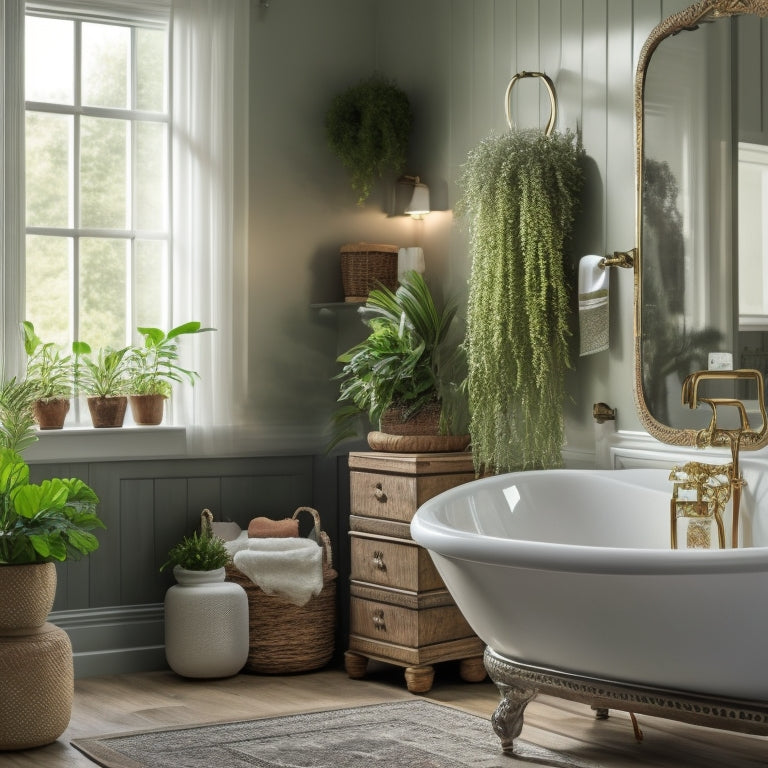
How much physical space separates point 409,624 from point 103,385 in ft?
4.44

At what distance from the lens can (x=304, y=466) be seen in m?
4.56

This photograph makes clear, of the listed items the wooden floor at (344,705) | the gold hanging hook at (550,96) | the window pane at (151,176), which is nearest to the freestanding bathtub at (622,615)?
the wooden floor at (344,705)

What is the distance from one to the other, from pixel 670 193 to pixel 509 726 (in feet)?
5.08

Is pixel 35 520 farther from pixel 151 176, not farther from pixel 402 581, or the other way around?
pixel 151 176

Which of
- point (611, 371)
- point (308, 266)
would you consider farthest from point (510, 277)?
point (308, 266)

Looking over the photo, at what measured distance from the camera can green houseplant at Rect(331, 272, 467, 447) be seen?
388 centimetres

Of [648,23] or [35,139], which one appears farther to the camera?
[35,139]

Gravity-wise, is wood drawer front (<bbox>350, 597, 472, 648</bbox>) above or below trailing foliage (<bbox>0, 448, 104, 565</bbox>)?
below

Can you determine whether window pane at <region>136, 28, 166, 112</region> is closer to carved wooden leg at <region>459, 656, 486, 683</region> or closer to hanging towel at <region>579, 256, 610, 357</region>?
hanging towel at <region>579, 256, 610, 357</region>

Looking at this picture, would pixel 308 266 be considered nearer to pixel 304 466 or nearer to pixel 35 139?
pixel 304 466

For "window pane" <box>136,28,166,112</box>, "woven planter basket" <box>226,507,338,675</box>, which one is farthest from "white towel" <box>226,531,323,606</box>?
"window pane" <box>136,28,166,112</box>

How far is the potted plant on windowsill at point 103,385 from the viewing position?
412cm

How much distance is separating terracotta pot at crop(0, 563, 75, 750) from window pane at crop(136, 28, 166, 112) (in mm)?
1892

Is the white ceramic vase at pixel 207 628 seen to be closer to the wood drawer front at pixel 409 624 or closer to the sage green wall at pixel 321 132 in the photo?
the wood drawer front at pixel 409 624
